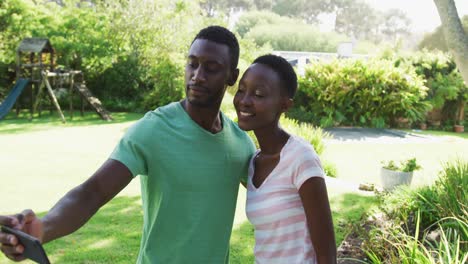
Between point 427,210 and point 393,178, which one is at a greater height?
point 427,210

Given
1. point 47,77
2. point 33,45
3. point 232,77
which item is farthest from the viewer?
point 47,77

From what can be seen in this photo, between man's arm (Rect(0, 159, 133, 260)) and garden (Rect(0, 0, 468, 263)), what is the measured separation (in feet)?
9.36

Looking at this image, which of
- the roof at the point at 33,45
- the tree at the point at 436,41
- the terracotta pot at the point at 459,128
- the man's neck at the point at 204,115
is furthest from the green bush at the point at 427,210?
the tree at the point at 436,41

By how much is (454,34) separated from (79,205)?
4.30 m

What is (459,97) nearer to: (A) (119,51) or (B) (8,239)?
(A) (119,51)

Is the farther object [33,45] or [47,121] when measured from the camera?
[33,45]

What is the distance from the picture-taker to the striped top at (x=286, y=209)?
1859mm

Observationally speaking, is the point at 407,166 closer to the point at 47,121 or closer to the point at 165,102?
the point at 47,121

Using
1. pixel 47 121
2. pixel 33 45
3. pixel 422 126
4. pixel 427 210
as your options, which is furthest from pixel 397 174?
pixel 33 45

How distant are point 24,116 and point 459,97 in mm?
17373

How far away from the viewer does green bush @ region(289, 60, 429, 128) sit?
17594 millimetres

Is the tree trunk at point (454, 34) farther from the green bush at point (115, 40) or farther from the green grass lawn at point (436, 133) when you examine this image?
the green bush at point (115, 40)

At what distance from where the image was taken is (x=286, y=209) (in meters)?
1.90

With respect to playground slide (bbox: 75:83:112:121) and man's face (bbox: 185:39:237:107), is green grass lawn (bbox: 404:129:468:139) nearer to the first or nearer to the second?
playground slide (bbox: 75:83:112:121)
